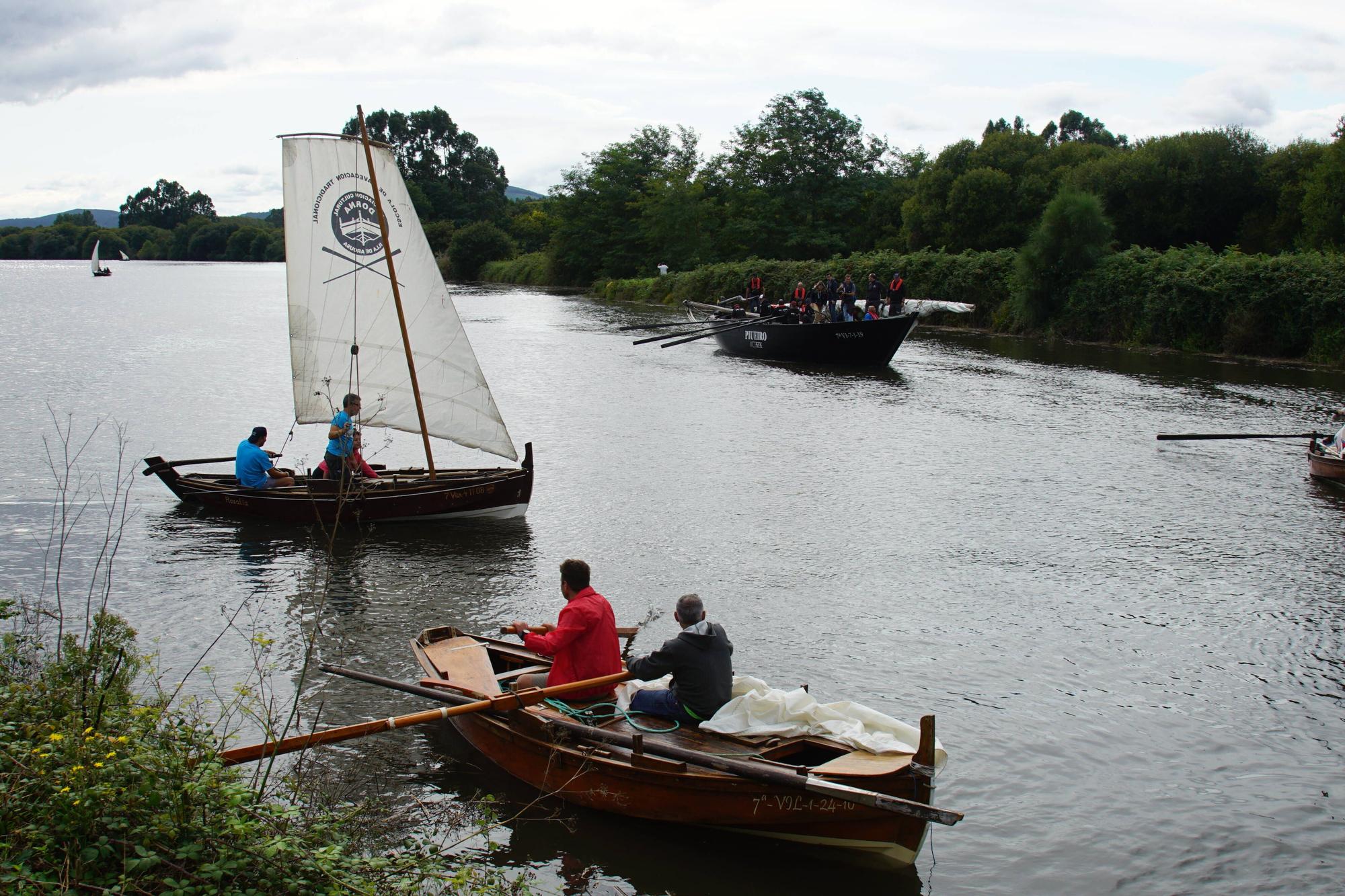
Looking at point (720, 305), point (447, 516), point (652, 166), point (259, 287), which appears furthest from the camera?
point (652, 166)

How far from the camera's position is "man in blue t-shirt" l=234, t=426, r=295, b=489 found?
55.5 feet

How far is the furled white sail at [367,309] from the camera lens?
53.8 ft

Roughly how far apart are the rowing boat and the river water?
30cm

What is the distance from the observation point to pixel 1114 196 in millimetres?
57031

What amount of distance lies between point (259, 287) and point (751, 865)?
302 ft

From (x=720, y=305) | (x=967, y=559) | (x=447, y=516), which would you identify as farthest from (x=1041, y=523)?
(x=720, y=305)

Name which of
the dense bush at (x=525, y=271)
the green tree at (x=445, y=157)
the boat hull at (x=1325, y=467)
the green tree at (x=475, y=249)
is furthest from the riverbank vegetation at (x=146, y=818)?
the green tree at (x=445, y=157)

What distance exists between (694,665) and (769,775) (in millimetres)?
1285

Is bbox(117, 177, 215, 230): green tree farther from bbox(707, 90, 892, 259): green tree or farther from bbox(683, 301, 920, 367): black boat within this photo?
bbox(683, 301, 920, 367): black boat

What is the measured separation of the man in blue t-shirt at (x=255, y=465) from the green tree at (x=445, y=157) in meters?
133

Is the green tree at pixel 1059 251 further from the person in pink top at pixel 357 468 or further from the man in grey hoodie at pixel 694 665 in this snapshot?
the man in grey hoodie at pixel 694 665

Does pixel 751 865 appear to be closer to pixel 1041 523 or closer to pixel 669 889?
pixel 669 889

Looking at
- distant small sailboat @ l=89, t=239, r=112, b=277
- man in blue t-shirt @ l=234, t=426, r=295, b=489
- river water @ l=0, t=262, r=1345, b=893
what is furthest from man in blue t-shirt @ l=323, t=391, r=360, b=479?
distant small sailboat @ l=89, t=239, r=112, b=277

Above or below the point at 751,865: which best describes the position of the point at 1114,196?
above
